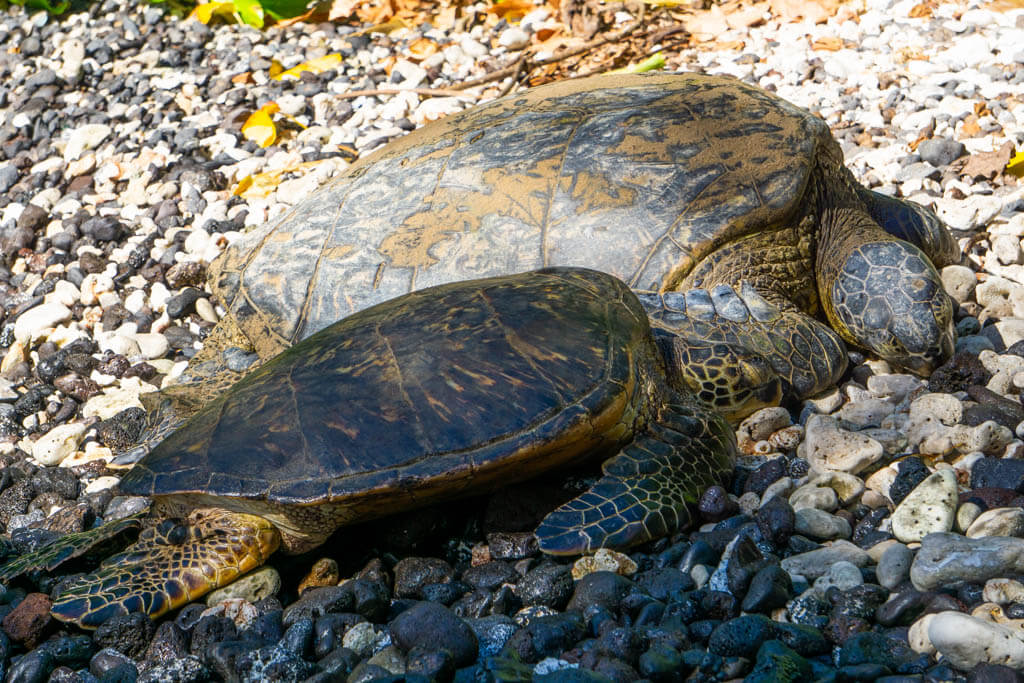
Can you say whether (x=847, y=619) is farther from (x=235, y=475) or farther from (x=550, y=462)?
(x=235, y=475)

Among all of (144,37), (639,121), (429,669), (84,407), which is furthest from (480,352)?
(144,37)

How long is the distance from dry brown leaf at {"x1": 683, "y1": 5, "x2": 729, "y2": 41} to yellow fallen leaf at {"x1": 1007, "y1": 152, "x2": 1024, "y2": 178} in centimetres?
266

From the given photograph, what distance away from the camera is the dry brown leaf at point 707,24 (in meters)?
6.98

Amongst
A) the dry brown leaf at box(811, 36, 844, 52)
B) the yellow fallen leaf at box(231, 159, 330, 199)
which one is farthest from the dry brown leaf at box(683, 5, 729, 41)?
the yellow fallen leaf at box(231, 159, 330, 199)

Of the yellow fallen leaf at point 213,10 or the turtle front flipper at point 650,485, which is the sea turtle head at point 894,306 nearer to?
the turtle front flipper at point 650,485

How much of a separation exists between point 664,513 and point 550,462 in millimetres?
399

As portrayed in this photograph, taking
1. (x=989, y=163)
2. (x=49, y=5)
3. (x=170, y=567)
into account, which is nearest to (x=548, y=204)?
(x=170, y=567)

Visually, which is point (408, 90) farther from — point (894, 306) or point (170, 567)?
point (170, 567)

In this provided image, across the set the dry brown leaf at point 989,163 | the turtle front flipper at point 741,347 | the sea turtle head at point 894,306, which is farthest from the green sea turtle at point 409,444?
the dry brown leaf at point 989,163

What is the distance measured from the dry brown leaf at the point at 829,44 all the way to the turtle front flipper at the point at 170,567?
521 cm

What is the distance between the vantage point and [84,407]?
4445mm

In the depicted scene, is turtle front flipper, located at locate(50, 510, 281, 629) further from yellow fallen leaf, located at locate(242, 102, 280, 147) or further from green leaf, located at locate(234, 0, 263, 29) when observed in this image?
green leaf, located at locate(234, 0, 263, 29)

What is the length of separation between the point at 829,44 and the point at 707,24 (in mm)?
950

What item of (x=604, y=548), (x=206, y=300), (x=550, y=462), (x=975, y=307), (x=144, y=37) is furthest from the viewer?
(x=144, y=37)
